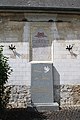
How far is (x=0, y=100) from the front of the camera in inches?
376

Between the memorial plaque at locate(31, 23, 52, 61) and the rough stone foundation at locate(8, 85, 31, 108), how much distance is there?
129cm

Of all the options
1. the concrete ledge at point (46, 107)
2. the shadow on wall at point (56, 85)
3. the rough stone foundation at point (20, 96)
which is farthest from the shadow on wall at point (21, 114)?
the shadow on wall at point (56, 85)

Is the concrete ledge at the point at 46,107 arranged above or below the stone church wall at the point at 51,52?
below

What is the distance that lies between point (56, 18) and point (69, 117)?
4.36 m

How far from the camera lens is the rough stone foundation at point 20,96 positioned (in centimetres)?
1159

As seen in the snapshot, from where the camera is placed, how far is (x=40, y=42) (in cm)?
1205

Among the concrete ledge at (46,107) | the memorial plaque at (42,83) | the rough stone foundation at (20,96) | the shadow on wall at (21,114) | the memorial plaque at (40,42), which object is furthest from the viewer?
the memorial plaque at (40,42)

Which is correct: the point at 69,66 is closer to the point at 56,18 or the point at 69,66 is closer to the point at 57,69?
the point at 57,69

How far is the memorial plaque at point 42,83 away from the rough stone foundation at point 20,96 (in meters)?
0.30

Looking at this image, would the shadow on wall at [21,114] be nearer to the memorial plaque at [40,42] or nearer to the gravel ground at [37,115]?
the gravel ground at [37,115]

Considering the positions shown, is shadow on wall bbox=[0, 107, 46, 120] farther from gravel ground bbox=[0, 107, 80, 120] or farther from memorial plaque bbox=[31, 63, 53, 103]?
memorial plaque bbox=[31, 63, 53, 103]

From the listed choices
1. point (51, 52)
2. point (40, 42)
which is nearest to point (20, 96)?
point (51, 52)

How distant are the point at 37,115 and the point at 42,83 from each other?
69.3 inches

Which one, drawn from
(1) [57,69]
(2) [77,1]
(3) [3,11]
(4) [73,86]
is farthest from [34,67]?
(2) [77,1]
